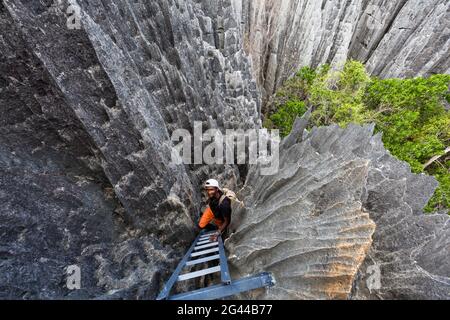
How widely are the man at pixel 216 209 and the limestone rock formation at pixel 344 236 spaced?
0.45 metres

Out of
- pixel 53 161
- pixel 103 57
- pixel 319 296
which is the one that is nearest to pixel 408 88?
pixel 319 296

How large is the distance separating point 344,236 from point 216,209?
3.06 meters

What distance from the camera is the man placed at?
18.5 feet

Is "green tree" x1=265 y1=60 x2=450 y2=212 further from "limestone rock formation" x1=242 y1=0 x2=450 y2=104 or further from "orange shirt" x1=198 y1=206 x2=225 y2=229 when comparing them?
"orange shirt" x1=198 y1=206 x2=225 y2=229

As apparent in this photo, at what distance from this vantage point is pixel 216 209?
Result: 580 cm

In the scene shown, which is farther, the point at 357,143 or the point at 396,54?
the point at 396,54

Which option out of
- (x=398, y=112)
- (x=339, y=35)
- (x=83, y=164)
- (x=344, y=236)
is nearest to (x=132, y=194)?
(x=83, y=164)

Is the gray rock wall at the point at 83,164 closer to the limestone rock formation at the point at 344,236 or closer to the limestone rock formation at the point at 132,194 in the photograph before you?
the limestone rock formation at the point at 132,194

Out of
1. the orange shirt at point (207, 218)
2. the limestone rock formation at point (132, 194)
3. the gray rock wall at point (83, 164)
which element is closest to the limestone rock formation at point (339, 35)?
the limestone rock formation at point (132, 194)

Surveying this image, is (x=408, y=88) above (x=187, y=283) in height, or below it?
above

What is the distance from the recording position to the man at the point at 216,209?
5631 millimetres

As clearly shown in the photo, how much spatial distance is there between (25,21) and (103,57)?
1056 mm
